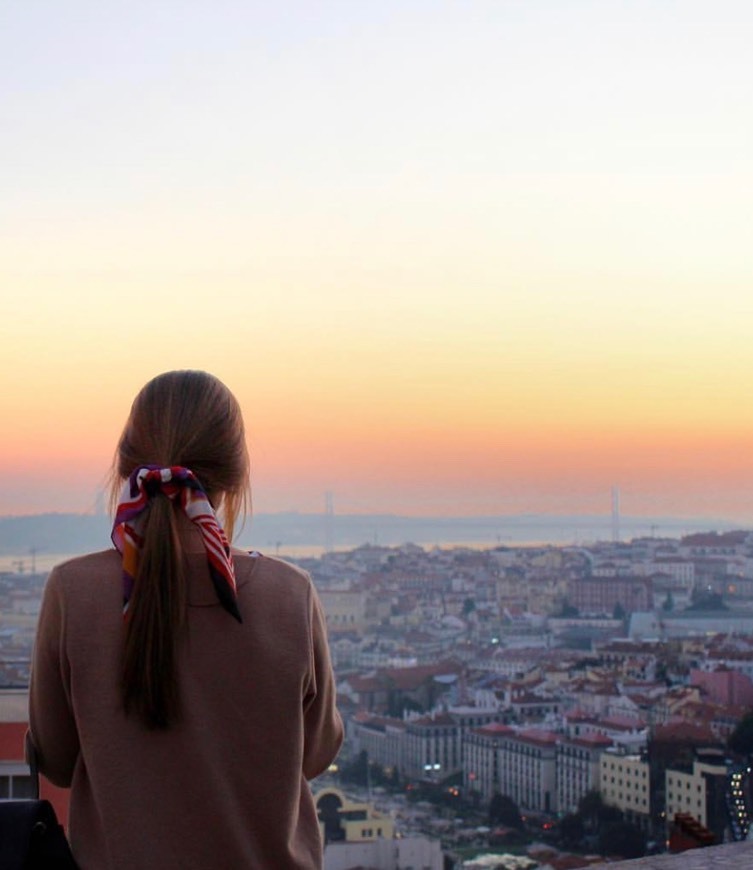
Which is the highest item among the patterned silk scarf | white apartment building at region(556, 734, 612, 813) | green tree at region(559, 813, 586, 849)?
the patterned silk scarf

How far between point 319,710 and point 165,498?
→ 0.90 feet

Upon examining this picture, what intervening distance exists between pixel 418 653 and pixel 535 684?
5.21 metres

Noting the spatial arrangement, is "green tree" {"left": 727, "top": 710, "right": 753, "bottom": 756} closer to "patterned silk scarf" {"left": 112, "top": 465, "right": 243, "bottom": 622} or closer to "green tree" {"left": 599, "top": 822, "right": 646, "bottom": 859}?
"green tree" {"left": 599, "top": 822, "right": 646, "bottom": 859}

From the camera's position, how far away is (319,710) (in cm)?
123

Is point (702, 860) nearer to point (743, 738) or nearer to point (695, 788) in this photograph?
point (695, 788)

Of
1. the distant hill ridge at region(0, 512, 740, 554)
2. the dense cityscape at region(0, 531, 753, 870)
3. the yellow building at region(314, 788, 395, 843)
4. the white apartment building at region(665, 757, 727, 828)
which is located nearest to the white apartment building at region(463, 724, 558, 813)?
the dense cityscape at region(0, 531, 753, 870)

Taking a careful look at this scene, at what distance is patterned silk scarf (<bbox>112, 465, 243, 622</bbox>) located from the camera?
1.13 metres

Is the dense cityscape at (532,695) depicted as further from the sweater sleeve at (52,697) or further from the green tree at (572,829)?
the sweater sleeve at (52,697)

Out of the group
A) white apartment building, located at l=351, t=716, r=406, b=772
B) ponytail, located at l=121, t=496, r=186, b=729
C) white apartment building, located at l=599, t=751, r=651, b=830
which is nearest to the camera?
ponytail, located at l=121, t=496, r=186, b=729

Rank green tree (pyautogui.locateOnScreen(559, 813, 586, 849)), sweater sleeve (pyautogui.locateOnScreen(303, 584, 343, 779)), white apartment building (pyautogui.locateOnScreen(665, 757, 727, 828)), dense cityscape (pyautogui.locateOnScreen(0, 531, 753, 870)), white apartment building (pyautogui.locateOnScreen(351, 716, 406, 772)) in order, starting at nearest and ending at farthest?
sweater sleeve (pyautogui.locateOnScreen(303, 584, 343, 779)), white apartment building (pyautogui.locateOnScreen(665, 757, 727, 828)), dense cityscape (pyautogui.locateOnScreen(0, 531, 753, 870)), green tree (pyautogui.locateOnScreen(559, 813, 586, 849)), white apartment building (pyautogui.locateOnScreen(351, 716, 406, 772))

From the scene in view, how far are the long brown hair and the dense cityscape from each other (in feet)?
1.41

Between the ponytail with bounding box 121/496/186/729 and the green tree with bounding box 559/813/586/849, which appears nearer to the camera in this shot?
the ponytail with bounding box 121/496/186/729

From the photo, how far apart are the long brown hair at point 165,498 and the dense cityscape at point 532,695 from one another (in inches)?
17.0

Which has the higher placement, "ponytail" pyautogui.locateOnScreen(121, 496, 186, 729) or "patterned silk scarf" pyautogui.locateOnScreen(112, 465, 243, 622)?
"patterned silk scarf" pyautogui.locateOnScreen(112, 465, 243, 622)
